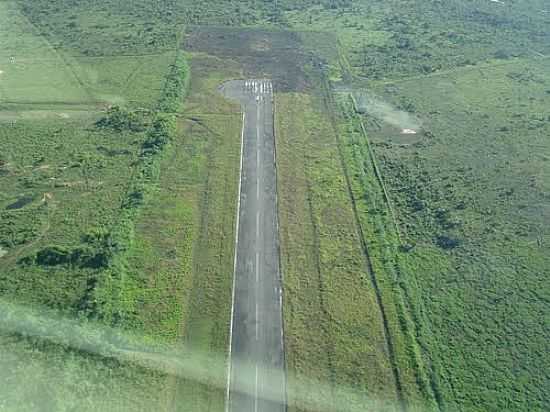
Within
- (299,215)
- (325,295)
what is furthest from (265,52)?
(325,295)

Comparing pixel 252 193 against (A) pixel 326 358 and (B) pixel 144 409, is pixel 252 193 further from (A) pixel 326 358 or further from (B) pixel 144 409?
(B) pixel 144 409

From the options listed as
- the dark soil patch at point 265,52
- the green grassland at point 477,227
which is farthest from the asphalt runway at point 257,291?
the dark soil patch at point 265,52

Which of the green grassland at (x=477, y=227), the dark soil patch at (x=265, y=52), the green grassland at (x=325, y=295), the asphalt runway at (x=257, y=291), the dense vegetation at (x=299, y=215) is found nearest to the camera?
the asphalt runway at (x=257, y=291)

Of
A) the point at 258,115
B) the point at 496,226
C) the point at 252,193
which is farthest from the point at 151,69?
the point at 496,226

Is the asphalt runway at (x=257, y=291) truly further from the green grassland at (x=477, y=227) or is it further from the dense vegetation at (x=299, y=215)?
the green grassland at (x=477, y=227)

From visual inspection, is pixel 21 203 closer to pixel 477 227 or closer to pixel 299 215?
pixel 299 215
